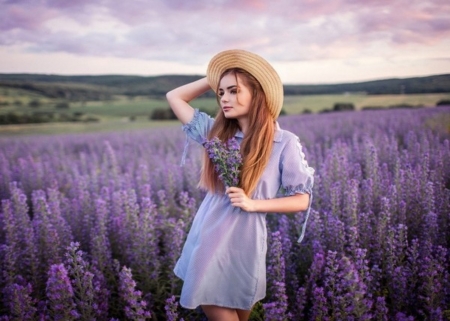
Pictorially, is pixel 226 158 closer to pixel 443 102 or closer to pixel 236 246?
pixel 236 246

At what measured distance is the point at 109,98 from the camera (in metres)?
8.55

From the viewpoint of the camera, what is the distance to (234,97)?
6.21 feet

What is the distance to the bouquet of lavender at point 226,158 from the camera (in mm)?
1647

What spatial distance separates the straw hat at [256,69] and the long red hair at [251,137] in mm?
27

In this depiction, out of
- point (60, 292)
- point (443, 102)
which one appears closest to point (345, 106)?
point (443, 102)

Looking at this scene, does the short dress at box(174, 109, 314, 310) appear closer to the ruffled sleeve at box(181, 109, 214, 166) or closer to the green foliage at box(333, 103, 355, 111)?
the ruffled sleeve at box(181, 109, 214, 166)

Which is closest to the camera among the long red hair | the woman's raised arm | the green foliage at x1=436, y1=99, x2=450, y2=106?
the long red hair

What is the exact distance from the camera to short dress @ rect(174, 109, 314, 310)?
1818 millimetres

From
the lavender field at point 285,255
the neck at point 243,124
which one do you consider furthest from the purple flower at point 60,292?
the neck at point 243,124

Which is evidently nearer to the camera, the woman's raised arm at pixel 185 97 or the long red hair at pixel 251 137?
the long red hair at pixel 251 137

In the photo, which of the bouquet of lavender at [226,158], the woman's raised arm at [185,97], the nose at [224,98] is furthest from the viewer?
the woman's raised arm at [185,97]

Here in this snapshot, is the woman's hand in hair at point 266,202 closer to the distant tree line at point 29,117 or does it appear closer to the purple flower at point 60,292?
the purple flower at point 60,292

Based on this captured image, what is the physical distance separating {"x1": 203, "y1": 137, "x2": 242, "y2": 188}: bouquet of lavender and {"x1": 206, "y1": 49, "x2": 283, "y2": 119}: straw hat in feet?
Answer: 1.22

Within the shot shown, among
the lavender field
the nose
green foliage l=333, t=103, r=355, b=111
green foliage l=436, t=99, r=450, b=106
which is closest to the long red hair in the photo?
the nose
